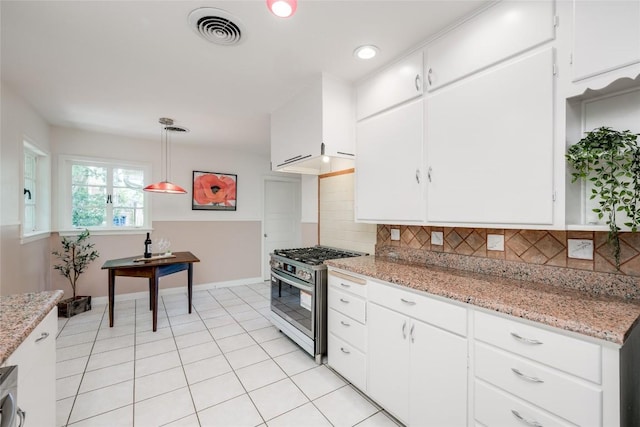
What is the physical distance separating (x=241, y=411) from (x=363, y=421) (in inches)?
31.5

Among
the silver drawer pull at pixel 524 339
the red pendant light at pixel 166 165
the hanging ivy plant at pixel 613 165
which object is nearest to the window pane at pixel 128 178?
the red pendant light at pixel 166 165

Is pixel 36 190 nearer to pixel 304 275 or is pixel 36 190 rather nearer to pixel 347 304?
pixel 304 275

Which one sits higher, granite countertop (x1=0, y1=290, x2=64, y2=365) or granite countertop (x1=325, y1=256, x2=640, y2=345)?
granite countertop (x1=325, y1=256, x2=640, y2=345)

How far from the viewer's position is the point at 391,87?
2.07 meters

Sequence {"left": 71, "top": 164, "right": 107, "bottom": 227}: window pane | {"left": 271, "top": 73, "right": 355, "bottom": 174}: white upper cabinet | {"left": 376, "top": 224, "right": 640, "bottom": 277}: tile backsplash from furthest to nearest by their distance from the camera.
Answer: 1. {"left": 71, "top": 164, "right": 107, "bottom": 227}: window pane
2. {"left": 271, "top": 73, "right": 355, "bottom": 174}: white upper cabinet
3. {"left": 376, "top": 224, "right": 640, "bottom": 277}: tile backsplash

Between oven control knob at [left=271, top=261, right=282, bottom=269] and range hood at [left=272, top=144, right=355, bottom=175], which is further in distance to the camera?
oven control knob at [left=271, top=261, right=282, bottom=269]

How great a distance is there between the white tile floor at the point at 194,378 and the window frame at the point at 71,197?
3.95 feet

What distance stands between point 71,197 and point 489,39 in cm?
497

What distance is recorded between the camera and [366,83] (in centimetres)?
230

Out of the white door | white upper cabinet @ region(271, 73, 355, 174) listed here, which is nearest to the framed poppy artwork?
the white door

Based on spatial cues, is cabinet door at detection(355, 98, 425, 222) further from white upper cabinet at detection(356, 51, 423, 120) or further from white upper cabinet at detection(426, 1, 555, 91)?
white upper cabinet at detection(426, 1, 555, 91)

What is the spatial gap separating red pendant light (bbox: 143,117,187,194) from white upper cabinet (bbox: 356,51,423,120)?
7.70 ft

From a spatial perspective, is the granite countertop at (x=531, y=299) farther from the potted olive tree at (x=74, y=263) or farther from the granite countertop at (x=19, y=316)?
the potted olive tree at (x=74, y=263)

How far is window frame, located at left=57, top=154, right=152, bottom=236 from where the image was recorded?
3666 millimetres
